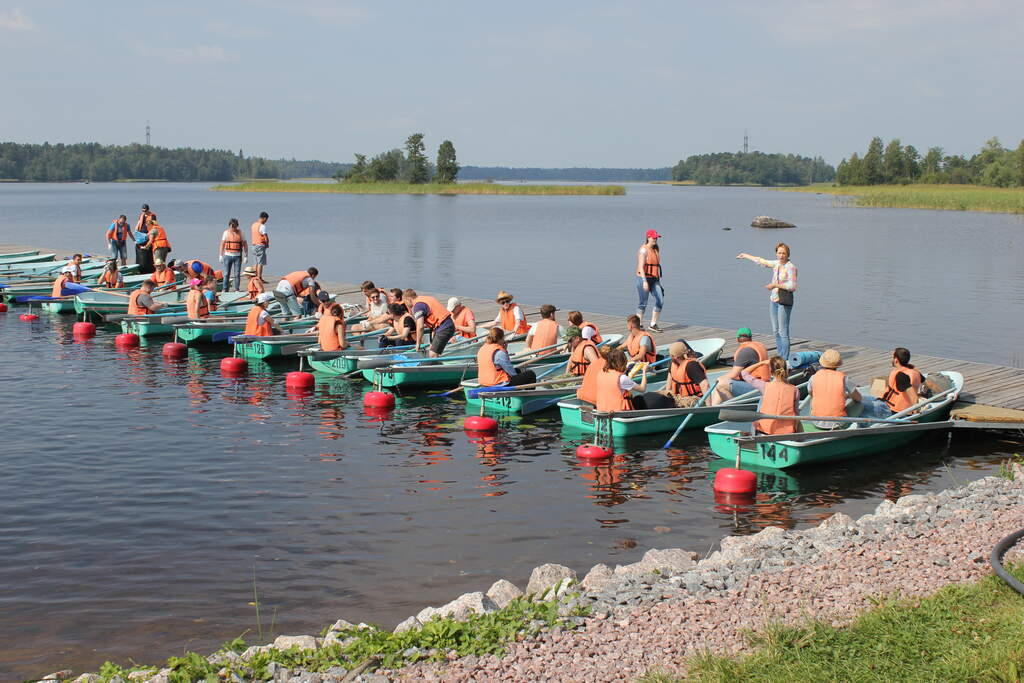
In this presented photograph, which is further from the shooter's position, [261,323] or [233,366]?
[261,323]

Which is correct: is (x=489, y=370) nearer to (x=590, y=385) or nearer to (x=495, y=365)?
(x=495, y=365)

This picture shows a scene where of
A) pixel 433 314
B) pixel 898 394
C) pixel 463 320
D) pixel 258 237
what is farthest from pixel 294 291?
pixel 898 394

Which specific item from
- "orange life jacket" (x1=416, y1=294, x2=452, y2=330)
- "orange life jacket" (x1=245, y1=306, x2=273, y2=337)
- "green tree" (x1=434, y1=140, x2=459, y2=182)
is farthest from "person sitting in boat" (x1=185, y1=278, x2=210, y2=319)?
"green tree" (x1=434, y1=140, x2=459, y2=182)

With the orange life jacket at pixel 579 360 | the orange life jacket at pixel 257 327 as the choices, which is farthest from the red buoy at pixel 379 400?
the orange life jacket at pixel 257 327

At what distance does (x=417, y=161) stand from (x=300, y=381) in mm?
127880

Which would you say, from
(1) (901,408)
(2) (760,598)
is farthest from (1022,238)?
(2) (760,598)

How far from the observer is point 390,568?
995 centimetres

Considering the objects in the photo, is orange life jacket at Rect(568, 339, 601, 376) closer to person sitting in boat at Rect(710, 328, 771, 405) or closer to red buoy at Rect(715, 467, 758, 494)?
person sitting in boat at Rect(710, 328, 771, 405)

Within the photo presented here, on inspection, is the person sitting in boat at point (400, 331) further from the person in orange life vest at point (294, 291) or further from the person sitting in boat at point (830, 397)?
the person sitting in boat at point (830, 397)

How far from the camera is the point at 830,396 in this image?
527 inches

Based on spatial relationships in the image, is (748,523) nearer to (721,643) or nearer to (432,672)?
(721,643)

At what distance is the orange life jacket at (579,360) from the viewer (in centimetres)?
1659

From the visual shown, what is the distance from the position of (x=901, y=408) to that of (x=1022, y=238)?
49.5 metres

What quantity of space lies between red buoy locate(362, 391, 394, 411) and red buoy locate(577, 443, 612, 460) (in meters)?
4.49
